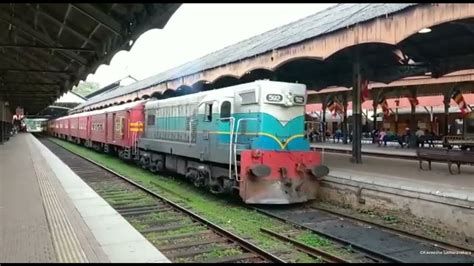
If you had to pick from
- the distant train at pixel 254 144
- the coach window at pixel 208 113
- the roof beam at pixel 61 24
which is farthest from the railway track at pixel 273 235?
the roof beam at pixel 61 24

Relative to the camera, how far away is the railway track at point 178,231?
24.0 ft

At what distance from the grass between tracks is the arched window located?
2.32 metres

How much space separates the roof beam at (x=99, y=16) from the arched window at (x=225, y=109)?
10.5 feet

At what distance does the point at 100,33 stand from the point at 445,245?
31.9 ft

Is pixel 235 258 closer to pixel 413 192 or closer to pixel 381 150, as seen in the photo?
pixel 413 192

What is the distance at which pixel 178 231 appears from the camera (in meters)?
9.04

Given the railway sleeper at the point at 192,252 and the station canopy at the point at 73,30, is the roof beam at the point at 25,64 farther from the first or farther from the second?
the railway sleeper at the point at 192,252

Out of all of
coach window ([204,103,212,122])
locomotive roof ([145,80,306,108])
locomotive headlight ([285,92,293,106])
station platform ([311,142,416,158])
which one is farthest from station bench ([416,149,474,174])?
coach window ([204,103,212,122])

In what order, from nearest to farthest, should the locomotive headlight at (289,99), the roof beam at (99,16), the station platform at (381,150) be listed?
the roof beam at (99,16) → the locomotive headlight at (289,99) → the station platform at (381,150)

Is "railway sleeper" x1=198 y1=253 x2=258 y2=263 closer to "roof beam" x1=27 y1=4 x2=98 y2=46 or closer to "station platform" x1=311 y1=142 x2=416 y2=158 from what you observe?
"roof beam" x1=27 y1=4 x2=98 y2=46

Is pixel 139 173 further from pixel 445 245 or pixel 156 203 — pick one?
pixel 445 245

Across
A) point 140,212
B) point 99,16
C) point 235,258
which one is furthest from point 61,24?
point 235,258

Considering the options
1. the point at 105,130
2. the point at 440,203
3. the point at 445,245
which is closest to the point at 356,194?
the point at 440,203

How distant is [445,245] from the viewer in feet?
25.7
